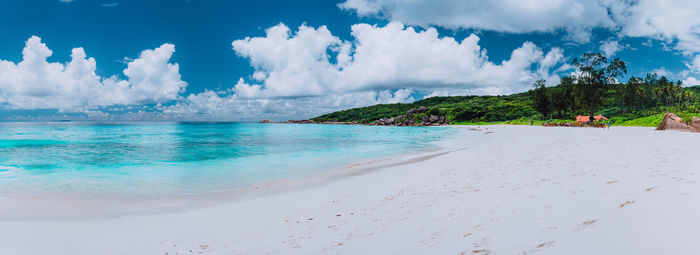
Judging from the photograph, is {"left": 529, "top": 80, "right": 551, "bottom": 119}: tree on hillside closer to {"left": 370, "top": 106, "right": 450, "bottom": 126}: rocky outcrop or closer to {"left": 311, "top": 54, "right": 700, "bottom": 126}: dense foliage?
{"left": 311, "top": 54, "right": 700, "bottom": 126}: dense foliage

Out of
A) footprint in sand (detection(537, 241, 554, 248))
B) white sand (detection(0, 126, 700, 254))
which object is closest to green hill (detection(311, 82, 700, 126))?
white sand (detection(0, 126, 700, 254))

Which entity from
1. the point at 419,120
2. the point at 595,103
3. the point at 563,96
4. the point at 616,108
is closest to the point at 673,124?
the point at 595,103

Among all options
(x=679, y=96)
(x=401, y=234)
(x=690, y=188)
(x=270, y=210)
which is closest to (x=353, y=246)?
(x=401, y=234)

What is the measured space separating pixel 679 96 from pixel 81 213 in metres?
161

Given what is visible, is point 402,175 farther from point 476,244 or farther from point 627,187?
point 476,244

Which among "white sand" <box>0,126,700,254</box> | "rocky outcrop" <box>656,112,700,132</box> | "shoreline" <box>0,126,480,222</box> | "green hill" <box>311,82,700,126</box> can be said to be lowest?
"shoreline" <box>0,126,480,222</box>

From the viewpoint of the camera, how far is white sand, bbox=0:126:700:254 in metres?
4.65

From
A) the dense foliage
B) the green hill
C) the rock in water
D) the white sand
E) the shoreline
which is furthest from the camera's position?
the green hill

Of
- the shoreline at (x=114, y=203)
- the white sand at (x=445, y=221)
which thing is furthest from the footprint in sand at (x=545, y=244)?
the shoreline at (x=114, y=203)

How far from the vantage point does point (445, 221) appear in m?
Result: 6.49

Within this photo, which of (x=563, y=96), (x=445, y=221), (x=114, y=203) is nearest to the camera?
(x=445, y=221)

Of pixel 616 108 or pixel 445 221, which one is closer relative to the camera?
pixel 445 221

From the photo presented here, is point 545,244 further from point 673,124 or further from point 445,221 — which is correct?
point 673,124

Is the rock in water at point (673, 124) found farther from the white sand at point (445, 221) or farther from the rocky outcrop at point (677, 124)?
the white sand at point (445, 221)
